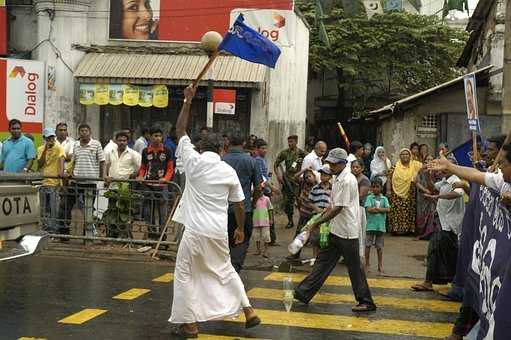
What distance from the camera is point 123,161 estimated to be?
11.6 meters

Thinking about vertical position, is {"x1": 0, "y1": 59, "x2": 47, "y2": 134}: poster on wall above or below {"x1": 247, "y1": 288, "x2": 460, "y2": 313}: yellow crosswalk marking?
above

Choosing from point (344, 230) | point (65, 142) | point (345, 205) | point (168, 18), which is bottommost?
point (344, 230)

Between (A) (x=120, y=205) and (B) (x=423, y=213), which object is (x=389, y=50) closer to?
(B) (x=423, y=213)

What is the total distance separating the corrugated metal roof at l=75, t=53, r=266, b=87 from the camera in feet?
57.2

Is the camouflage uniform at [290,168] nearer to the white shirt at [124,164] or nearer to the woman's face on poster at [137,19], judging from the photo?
the white shirt at [124,164]

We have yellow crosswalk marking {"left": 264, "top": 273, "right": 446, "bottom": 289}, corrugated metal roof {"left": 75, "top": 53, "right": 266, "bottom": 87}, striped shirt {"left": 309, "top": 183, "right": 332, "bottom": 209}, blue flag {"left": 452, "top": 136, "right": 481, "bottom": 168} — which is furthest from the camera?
corrugated metal roof {"left": 75, "top": 53, "right": 266, "bottom": 87}

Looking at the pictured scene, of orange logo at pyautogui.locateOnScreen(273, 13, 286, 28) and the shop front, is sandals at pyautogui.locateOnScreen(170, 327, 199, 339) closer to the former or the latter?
the shop front

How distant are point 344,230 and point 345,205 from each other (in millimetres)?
287

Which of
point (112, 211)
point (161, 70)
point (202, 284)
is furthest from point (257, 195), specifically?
point (161, 70)

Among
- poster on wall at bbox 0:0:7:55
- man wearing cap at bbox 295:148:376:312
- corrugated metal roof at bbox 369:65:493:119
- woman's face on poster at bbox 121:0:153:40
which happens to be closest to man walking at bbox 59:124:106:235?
man wearing cap at bbox 295:148:376:312

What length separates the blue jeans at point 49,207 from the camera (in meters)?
11.2

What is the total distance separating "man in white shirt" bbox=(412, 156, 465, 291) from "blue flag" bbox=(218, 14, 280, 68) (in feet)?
8.29

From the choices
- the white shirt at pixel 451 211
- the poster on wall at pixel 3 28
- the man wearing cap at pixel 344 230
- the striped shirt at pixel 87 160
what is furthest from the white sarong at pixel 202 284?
the poster on wall at pixel 3 28

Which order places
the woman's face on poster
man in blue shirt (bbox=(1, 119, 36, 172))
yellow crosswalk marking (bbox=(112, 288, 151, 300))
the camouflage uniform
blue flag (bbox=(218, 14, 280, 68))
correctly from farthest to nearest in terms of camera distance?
the woman's face on poster, the camouflage uniform, man in blue shirt (bbox=(1, 119, 36, 172)), blue flag (bbox=(218, 14, 280, 68)), yellow crosswalk marking (bbox=(112, 288, 151, 300))
